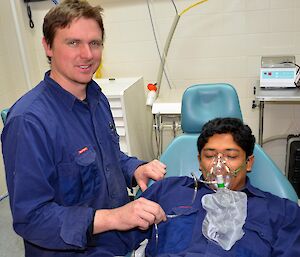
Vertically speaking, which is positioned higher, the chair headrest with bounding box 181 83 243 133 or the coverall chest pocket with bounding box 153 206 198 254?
the chair headrest with bounding box 181 83 243 133

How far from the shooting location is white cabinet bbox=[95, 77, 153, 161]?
94.5 inches

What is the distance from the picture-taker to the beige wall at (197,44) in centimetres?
270

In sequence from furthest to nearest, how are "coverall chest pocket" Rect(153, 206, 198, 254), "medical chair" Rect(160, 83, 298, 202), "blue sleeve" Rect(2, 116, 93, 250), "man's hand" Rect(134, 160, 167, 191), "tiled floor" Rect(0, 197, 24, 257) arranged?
1. "tiled floor" Rect(0, 197, 24, 257)
2. "medical chair" Rect(160, 83, 298, 202)
3. "man's hand" Rect(134, 160, 167, 191)
4. "coverall chest pocket" Rect(153, 206, 198, 254)
5. "blue sleeve" Rect(2, 116, 93, 250)

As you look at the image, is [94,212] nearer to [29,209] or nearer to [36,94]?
[29,209]

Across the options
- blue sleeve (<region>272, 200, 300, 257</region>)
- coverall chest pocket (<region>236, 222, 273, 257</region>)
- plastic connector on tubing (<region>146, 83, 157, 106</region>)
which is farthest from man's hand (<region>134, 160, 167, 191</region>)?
plastic connector on tubing (<region>146, 83, 157, 106</region>)

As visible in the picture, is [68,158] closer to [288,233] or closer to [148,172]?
[148,172]

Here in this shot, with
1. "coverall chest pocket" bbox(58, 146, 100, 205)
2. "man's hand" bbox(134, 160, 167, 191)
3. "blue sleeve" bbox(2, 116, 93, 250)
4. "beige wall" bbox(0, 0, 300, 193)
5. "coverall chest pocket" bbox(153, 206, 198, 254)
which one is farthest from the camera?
"beige wall" bbox(0, 0, 300, 193)

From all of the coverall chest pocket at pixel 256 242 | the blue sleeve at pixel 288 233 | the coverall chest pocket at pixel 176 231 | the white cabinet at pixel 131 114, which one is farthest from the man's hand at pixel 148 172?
the white cabinet at pixel 131 114

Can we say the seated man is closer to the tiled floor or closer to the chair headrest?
the chair headrest

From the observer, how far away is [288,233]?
1364 mm

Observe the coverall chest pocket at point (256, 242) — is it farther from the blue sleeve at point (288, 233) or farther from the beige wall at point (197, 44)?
the beige wall at point (197, 44)

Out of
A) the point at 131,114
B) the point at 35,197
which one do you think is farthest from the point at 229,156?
the point at 131,114

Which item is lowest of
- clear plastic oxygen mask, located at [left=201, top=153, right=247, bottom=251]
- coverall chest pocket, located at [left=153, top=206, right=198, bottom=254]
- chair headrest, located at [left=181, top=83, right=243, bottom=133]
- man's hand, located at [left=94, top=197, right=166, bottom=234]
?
coverall chest pocket, located at [left=153, top=206, right=198, bottom=254]

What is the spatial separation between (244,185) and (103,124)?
2.31 feet
